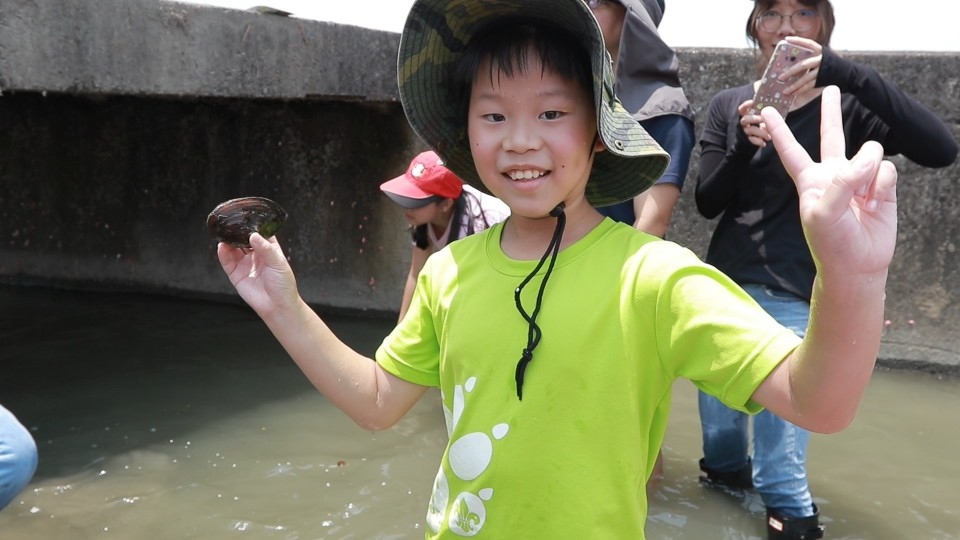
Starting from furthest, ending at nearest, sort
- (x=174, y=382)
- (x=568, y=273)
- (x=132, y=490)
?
(x=174, y=382)
(x=132, y=490)
(x=568, y=273)

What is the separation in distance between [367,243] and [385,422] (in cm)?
418

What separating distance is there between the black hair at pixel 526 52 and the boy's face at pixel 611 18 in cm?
123

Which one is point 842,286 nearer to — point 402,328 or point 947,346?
point 402,328

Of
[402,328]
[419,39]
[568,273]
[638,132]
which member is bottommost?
[402,328]

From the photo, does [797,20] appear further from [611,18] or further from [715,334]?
[715,334]

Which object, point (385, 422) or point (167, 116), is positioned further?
point (167, 116)

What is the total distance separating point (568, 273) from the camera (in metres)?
1.51

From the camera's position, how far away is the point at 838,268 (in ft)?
3.55

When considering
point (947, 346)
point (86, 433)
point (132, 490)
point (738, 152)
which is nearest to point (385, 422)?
point (738, 152)

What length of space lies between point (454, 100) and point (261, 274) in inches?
19.5

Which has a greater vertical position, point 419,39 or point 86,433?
point 419,39

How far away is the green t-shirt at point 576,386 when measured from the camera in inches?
54.7

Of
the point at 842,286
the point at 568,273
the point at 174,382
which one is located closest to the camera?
the point at 842,286

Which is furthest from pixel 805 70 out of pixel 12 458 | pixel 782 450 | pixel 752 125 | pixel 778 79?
pixel 12 458
